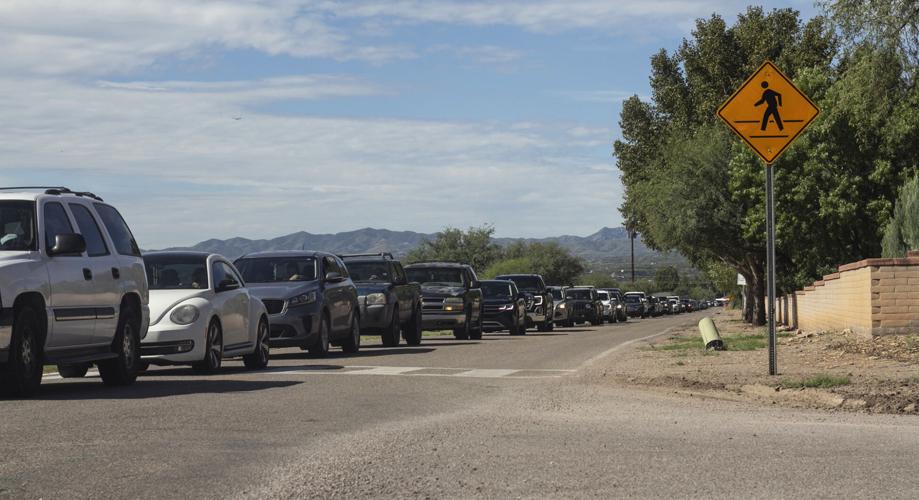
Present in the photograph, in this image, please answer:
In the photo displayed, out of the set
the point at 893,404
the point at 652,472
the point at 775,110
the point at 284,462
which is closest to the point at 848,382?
the point at 893,404

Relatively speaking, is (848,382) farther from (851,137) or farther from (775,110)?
(851,137)

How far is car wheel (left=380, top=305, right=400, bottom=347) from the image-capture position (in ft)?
85.1

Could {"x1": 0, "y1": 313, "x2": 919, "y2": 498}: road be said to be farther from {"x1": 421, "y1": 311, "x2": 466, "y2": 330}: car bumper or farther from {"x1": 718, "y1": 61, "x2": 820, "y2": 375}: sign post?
{"x1": 421, "y1": 311, "x2": 466, "y2": 330}: car bumper

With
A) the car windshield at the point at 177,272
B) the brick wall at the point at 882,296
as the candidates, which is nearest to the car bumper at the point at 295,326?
the car windshield at the point at 177,272

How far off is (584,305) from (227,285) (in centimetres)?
4058

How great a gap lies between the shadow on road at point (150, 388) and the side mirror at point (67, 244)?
4.60ft

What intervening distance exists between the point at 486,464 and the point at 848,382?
22.0 feet

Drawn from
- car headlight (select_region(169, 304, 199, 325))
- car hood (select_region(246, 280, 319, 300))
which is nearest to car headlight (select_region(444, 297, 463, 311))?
car hood (select_region(246, 280, 319, 300))

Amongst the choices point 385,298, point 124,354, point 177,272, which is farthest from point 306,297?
point 124,354

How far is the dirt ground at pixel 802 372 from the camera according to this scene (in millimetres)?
12828

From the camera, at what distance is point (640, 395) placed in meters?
14.0

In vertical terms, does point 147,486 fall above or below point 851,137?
below

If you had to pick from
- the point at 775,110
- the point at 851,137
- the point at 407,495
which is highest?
the point at 851,137

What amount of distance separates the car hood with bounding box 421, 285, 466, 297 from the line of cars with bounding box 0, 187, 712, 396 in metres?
3.44
